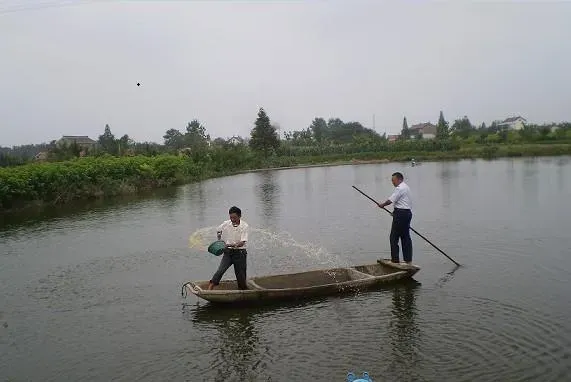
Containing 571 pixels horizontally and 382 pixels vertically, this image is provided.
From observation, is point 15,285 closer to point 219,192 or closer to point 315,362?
point 315,362

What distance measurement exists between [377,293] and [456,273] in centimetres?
217

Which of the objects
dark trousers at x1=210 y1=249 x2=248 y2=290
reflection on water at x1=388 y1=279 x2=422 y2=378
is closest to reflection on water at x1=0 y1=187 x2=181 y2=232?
dark trousers at x1=210 y1=249 x2=248 y2=290

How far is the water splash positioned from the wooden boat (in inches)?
63.8

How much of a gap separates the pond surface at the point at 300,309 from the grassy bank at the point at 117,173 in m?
8.66

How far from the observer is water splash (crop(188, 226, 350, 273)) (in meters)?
12.3

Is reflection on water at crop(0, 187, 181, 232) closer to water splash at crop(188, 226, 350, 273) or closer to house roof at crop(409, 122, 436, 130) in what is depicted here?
water splash at crop(188, 226, 350, 273)

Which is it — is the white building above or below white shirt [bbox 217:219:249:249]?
above

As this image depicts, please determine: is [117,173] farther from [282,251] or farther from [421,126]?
[421,126]

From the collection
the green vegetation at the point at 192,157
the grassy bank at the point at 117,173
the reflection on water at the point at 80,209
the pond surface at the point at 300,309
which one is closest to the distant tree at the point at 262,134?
the green vegetation at the point at 192,157

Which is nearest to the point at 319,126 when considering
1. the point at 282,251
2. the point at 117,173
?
the point at 117,173

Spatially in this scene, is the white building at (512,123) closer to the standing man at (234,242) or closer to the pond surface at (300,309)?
the pond surface at (300,309)

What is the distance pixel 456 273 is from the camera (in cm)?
1077

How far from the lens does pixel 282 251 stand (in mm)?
13906

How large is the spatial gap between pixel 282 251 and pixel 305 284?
391 cm
